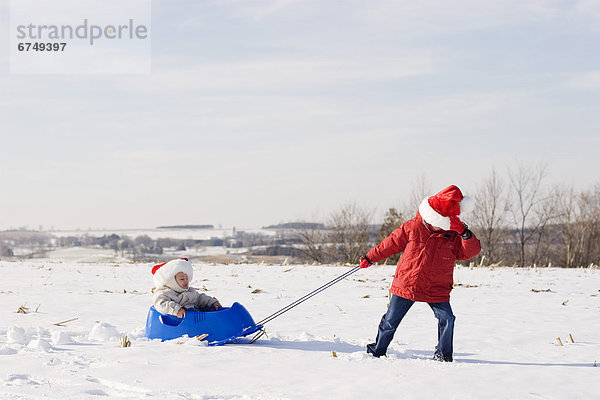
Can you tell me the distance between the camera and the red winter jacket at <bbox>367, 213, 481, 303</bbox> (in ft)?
19.0

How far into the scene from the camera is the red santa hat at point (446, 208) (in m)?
5.78

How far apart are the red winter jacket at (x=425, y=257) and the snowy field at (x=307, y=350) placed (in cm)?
63

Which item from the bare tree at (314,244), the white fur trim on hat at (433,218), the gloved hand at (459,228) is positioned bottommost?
the bare tree at (314,244)

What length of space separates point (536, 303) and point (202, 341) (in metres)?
6.07

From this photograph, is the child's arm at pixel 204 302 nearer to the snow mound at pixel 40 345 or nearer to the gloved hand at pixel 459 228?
the snow mound at pixel 40 345

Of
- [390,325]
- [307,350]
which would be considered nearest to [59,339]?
[307,350]

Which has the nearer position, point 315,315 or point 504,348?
point 504,348

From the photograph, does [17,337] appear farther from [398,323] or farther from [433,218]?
[433,218]

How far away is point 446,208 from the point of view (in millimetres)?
5777

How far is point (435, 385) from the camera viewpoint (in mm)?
4594

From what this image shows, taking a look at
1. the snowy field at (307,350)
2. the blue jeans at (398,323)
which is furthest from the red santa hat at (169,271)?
the blue jeans at (398,323)

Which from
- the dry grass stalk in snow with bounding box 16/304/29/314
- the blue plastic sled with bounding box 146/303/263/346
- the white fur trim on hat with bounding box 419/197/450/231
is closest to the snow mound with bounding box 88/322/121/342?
the blue plastic sled with bounding box 146/303/263/346

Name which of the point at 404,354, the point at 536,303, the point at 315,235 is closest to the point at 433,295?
the point at 404,354

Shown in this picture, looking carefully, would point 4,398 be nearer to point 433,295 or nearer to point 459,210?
point 433,295
